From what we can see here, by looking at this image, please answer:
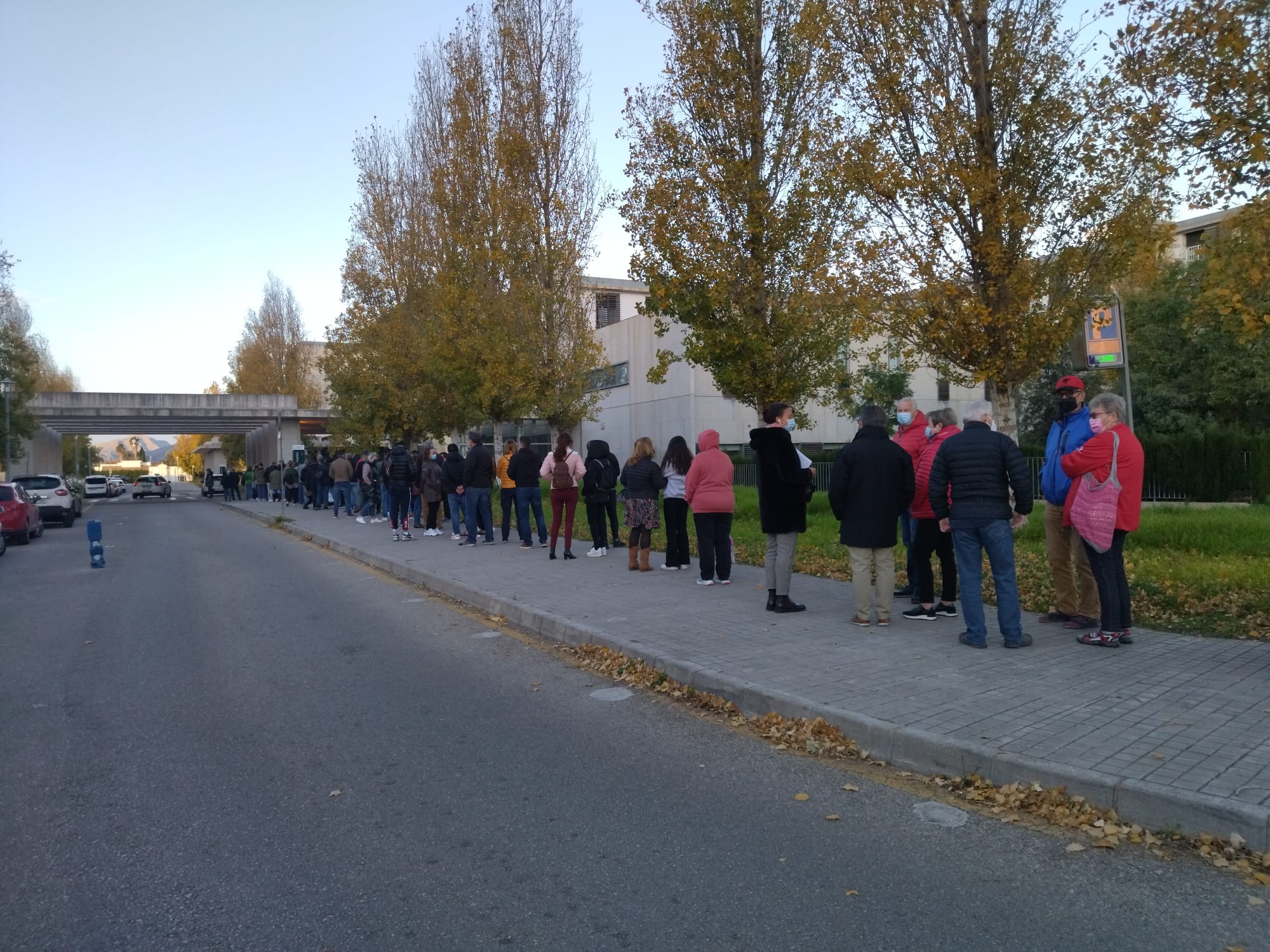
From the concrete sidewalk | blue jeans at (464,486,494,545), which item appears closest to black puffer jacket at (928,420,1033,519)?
the concrete sidewalk

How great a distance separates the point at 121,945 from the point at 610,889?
1774 mm

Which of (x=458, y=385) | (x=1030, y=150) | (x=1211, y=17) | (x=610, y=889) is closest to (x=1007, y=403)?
(x=1030, y=150)

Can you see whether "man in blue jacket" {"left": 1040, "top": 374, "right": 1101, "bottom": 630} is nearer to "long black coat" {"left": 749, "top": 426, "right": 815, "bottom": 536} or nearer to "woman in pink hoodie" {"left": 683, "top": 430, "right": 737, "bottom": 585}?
"long black coat" {"left": 749, "top": 426, "right": 815, "bottom": 536}

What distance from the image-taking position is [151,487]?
215 ft

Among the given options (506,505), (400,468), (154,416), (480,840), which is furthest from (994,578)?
(154,416)

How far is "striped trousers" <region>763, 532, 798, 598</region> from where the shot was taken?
8945 millimetres

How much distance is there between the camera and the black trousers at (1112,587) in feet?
23.2

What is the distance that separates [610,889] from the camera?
3.75 m

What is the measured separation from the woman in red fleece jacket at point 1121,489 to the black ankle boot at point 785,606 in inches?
102

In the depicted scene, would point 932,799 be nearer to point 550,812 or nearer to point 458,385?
point 550,812

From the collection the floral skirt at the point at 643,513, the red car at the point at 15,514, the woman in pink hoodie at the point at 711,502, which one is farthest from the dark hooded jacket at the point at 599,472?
the red car at the point at 15,514

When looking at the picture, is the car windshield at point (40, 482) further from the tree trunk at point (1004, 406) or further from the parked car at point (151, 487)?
the parked car at point (151, 487)

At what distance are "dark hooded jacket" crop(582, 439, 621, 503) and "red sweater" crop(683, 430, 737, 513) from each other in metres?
2.79

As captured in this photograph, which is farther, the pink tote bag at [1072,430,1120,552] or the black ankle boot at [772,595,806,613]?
the black ankle boot at [772,595,806,613]
